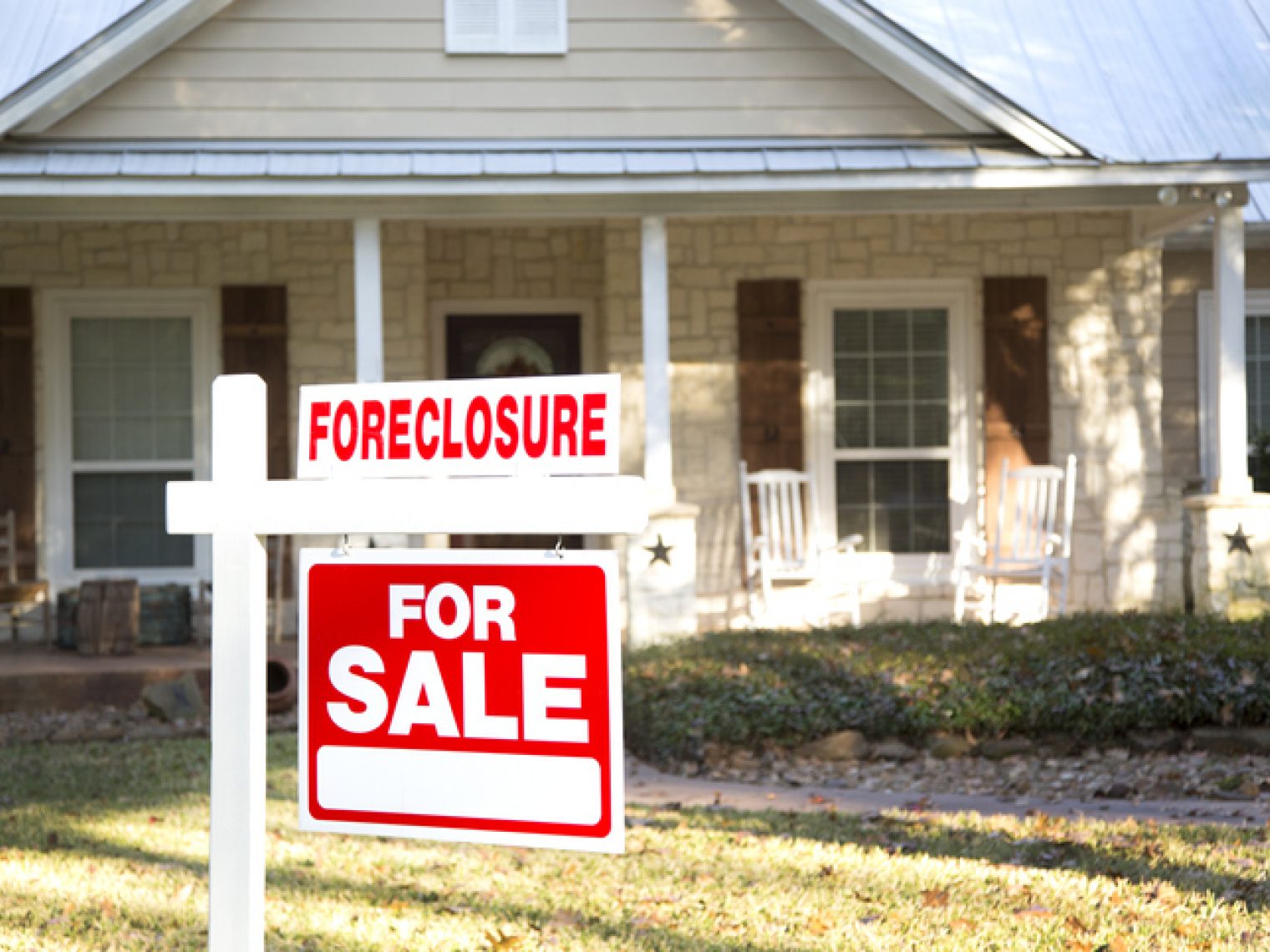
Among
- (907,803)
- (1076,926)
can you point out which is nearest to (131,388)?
(907,803)

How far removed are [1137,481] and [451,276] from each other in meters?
4.76

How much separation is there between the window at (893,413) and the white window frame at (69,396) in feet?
13.0

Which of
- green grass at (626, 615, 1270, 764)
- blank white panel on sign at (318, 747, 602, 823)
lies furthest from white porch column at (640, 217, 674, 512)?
blank white panel on sign at (318, 747, 602, 823)

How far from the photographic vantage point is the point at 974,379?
33.2 feet

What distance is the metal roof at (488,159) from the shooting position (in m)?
8.23

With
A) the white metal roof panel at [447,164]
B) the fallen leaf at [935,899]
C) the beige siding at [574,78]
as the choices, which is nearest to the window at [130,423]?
the beige siding at [574,78]

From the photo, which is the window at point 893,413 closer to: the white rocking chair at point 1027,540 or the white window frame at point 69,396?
the white rocking chair at point 1027,540

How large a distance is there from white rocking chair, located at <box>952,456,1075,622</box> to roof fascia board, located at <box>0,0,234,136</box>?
18.3 ft

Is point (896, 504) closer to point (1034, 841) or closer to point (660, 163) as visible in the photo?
point (660, 163)

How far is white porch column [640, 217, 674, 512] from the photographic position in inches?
336

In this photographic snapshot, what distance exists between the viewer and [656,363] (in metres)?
8.59

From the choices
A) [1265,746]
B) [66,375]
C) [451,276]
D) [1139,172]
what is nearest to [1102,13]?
[1139,172]

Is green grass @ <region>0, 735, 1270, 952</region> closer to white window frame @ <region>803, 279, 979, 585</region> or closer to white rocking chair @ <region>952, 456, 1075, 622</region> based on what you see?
white rocking chair @ <region>952, 456, 1075, 622</region>

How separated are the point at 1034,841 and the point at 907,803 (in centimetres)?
86
